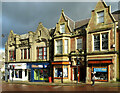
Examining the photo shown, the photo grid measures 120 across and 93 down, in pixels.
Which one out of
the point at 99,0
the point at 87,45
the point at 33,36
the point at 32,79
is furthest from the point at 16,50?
the point at 99,0

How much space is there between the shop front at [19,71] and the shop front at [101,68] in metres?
15.0

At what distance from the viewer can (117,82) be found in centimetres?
1781

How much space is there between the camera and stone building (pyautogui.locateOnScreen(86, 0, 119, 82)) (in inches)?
730

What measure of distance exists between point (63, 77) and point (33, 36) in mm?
11519

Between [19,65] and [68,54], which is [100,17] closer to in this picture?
[68,54]

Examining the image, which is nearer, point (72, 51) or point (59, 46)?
point (72, 51)

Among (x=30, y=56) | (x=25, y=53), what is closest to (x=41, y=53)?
(x=30, y=56)

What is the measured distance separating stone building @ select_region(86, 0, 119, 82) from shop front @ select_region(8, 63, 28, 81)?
1429 centimetres

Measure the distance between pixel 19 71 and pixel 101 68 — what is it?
18.5 metres

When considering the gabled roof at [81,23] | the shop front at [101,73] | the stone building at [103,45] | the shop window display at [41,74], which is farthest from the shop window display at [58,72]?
the gabled roof at [81,23]

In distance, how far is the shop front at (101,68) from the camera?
741 inches

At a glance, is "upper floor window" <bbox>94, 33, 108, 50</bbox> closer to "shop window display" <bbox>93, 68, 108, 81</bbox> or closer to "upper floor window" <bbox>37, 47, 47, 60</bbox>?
"shop window display" <bbox>93, 68, 108, 81</bbox>

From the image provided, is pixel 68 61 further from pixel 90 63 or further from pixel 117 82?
pixel 117 82

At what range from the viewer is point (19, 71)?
1125 inches
